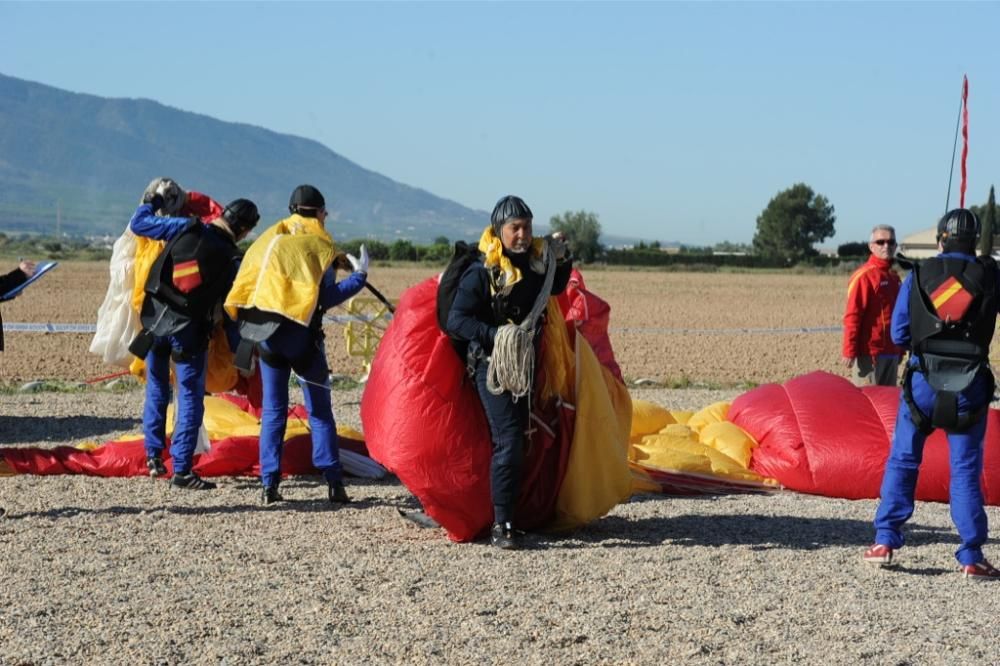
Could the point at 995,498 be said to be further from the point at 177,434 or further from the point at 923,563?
the point at 177,434

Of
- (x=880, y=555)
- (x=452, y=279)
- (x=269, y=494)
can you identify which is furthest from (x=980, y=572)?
(x=269, y=494)

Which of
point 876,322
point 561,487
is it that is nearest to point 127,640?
point 561,487

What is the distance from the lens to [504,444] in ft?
20.8

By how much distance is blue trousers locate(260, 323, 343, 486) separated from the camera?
7.33 meters

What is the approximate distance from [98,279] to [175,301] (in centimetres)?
3437

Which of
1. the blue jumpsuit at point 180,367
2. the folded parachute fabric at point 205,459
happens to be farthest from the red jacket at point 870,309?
the blue jumpsuit at point 180,367

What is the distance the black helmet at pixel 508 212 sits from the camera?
20.7 feet

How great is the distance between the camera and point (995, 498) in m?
7.86

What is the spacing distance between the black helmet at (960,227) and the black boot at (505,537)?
247 cm

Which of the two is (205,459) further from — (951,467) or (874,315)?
(874,315)

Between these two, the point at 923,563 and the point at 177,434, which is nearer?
the point at 923,563

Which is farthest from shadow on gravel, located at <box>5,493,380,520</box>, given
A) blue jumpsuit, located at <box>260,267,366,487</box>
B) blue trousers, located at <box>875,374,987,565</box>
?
blue trousers, located at <box>875,374,987,565</box>

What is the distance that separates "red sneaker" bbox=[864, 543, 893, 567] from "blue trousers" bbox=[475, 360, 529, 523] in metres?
1.70

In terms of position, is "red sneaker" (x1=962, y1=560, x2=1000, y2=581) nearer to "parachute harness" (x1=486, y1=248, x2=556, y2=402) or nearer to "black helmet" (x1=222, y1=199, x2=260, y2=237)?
"parachute harness" (x1=486, y1=248, x2=556, y2=402)
